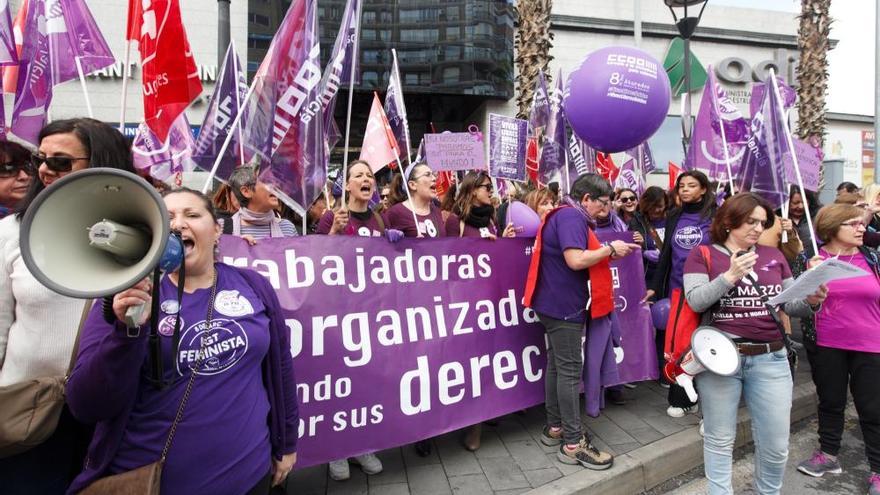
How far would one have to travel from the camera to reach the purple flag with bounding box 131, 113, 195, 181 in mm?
3660

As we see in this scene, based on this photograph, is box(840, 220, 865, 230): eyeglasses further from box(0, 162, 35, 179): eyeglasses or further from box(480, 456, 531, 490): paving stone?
box(0, 162, 35, 179): eyeglasses

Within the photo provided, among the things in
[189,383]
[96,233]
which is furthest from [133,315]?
[189,383]

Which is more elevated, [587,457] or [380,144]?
[380,144]

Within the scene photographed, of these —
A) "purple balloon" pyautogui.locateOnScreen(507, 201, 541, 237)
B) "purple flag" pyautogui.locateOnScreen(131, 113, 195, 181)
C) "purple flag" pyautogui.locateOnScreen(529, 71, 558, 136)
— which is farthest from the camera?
"purple flag" pyautogui.locateOnScreen(529, 71, 558, 136)

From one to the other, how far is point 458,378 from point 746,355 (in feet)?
5.42

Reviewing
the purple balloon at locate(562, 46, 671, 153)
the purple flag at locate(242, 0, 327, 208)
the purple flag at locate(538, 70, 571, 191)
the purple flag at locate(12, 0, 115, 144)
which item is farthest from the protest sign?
the purple flag at locate(12, 0, 115, 144)

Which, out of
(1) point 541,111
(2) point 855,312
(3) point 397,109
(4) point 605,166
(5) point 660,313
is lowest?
(5) point 660,313

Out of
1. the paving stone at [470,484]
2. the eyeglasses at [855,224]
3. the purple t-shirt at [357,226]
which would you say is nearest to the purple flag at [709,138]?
the eyeglasses at [855,224]

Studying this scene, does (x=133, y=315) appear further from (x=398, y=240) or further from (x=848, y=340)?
(x=848, y=340)

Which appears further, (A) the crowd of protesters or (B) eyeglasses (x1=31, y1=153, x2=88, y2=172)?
(B) eyeglasses (x1=31, y1=153, x2=88, y2=172)

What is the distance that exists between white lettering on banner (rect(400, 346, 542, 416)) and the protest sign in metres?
1.94

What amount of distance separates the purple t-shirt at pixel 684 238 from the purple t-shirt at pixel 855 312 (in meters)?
0.97

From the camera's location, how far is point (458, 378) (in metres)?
3.21

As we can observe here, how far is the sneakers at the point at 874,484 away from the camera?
3011 mm
